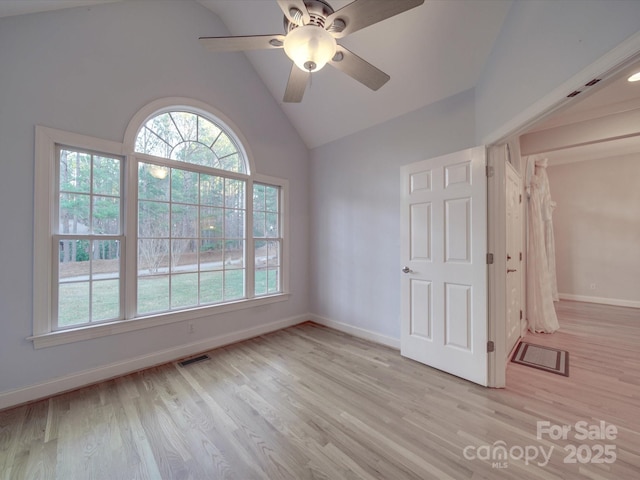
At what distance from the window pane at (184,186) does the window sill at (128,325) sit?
1278mm

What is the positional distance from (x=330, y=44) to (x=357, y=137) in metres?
2.06

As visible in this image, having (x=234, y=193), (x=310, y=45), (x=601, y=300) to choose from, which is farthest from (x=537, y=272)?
(x=234, y=193)

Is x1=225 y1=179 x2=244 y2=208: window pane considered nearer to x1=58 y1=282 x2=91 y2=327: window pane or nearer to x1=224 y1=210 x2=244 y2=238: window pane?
x1=224 y1=210 x2=244 y2=238: window pane

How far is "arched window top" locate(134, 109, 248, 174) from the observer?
8.61 ft

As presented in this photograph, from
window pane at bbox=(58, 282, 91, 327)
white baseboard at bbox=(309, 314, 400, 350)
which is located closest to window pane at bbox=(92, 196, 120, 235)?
window pane at bbox=(58, 282, 91, 327)

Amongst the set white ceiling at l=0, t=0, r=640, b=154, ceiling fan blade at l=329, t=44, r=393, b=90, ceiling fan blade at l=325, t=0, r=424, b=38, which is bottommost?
ceiling fan blade at l=329, t=44, r=393, b=90

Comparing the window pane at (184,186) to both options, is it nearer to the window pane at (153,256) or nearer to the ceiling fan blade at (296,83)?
the window pane at (153,256)

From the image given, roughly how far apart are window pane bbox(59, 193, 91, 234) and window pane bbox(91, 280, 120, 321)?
20.6 inches

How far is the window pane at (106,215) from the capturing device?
230 cm

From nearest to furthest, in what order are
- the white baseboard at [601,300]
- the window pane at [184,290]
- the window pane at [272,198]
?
1. the window pane at [184,290]
2. the window pane at [272,198]
3. the white baseboard at [601,300]

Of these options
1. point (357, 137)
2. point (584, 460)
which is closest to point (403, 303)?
point (584, 460)

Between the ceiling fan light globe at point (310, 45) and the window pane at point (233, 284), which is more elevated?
the ceiling fan light globe at point (310, 45)

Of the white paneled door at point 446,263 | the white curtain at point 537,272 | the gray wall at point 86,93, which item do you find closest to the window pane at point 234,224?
the gray wall at point 86,93

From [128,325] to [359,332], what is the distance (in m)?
2.61
